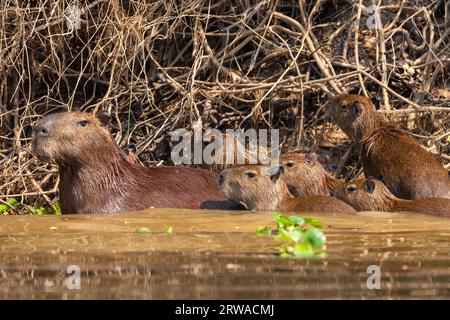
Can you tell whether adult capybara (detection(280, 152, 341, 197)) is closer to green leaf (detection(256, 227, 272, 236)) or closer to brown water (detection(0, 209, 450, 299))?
brown water (detection(0, 209, 450, 299))

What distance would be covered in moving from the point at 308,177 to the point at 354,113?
2.60 ft

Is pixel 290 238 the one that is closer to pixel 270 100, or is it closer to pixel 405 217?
pixel 405 217

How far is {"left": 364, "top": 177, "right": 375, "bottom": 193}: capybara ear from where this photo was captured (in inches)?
299

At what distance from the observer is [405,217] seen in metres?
7.21

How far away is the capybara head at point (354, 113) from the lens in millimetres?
8695

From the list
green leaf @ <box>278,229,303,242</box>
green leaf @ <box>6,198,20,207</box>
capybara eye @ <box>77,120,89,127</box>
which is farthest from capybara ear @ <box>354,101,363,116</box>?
green leaf @ <box>278,229,303,242</box>

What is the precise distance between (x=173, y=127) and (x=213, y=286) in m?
4.52

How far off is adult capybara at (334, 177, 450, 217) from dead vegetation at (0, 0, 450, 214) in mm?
1277

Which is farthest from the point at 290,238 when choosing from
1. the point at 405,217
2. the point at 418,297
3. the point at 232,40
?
the point at 232,40

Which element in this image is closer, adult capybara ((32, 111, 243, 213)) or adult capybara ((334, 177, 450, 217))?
adult capybara ((334, 177, 450, 217))

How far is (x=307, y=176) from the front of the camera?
820cm

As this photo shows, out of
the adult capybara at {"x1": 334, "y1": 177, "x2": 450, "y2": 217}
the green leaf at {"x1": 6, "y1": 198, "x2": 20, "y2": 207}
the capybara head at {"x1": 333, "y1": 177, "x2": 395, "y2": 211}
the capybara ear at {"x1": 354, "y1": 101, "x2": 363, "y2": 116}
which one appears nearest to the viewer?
the adult capybara at {"x1": 334, "y1": 177, "x2": 450, "y2": 217}

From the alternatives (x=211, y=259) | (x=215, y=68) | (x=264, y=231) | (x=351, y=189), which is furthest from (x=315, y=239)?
(x=215, y=68)

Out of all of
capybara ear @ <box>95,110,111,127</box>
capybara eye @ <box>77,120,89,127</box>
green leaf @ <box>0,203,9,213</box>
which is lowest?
green leaf @ <box>0,203,9,213</box>
